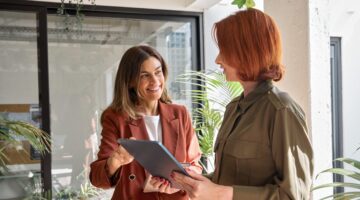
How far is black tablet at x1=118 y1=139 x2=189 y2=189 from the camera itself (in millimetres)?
895

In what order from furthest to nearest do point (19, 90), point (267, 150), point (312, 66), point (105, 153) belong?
point (19, 90) < point (312, 66) < point (105, 153) < point (267, 150)

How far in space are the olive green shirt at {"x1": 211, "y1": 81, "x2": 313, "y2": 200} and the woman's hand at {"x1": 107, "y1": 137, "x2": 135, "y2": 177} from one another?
0.38 metres

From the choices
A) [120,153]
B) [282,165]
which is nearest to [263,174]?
[282,165]

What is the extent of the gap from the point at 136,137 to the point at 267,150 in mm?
640

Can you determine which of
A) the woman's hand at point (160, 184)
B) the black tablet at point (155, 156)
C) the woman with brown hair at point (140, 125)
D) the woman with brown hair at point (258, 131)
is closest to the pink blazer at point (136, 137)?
the woman with brown hair at point (140, 125)

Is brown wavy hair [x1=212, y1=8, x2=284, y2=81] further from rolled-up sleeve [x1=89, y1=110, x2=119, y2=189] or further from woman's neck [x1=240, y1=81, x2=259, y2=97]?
rolled-up sleeve [x1=89, y1=110, x2=119, y2=189]

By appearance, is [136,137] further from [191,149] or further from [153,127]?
[191,149]

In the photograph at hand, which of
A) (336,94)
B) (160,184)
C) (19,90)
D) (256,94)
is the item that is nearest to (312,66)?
(256,94)

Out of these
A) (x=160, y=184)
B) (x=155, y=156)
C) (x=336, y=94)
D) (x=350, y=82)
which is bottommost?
(x=160, y=184)

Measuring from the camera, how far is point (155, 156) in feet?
3.10

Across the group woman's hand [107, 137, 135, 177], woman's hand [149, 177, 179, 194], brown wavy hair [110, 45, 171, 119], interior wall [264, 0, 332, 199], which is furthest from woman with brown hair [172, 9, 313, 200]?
interior wall [264, 0, 332, 199]

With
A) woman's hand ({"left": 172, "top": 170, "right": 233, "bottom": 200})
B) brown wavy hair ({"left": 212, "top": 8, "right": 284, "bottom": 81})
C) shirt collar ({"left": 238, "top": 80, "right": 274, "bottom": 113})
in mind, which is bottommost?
woman's hand ({"left": 172, "top": 170, "right": 233, "bottom": 200})

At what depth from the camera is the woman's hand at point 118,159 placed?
1.19 m

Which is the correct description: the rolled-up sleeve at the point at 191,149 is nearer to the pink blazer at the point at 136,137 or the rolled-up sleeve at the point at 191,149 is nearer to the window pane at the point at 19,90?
the pink blazer at the point at 136,137
